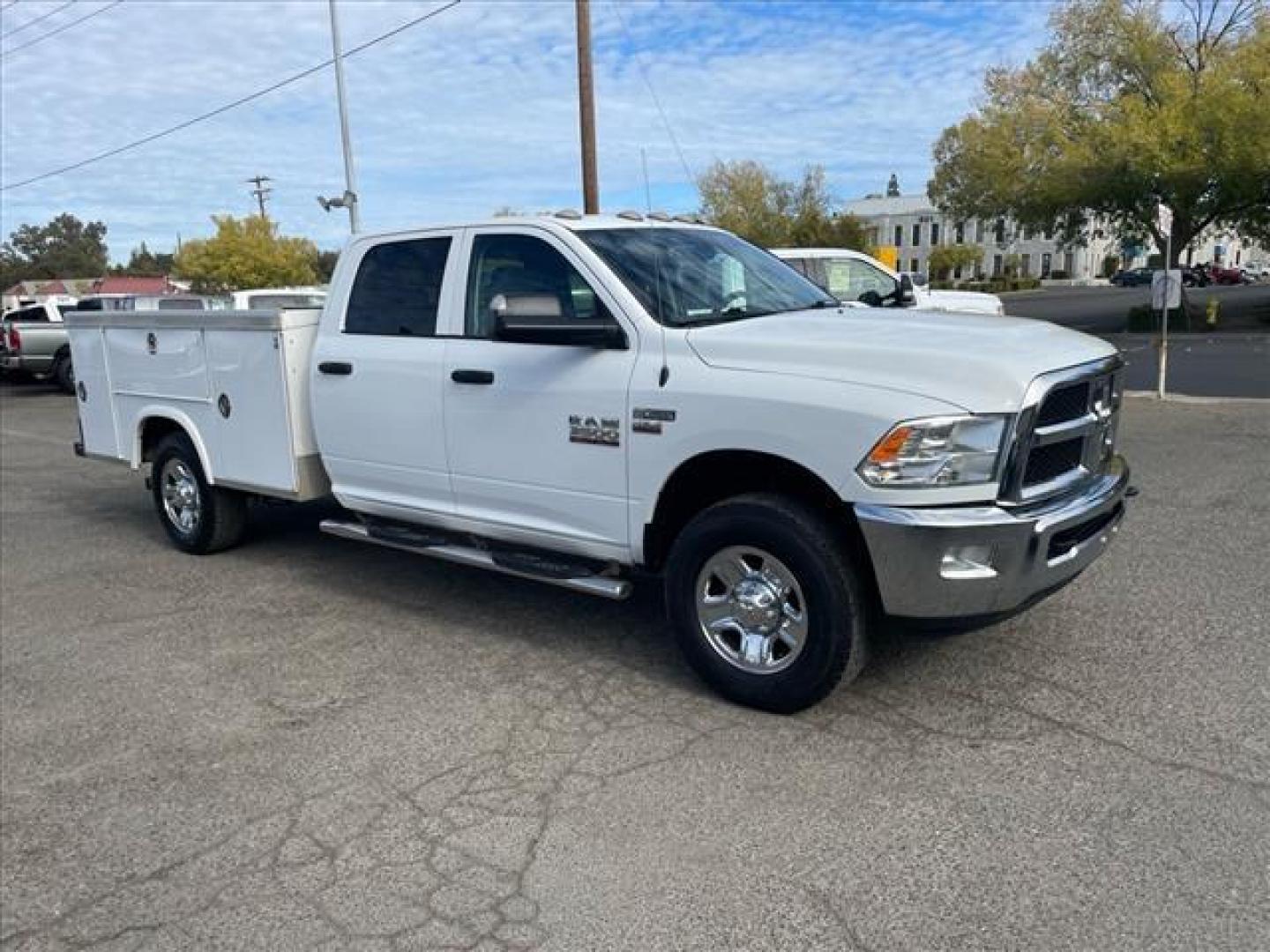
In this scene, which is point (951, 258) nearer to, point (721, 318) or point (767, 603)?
point (721, 318)

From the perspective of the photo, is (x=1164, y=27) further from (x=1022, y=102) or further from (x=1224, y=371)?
(x=1224, y=371)

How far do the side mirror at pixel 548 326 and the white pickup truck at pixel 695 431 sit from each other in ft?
0.04

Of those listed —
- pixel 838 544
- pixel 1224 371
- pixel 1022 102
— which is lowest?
pixel 1224 371

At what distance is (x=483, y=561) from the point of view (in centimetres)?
494

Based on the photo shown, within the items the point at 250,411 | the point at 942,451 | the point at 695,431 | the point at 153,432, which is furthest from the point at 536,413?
the point at 153,432

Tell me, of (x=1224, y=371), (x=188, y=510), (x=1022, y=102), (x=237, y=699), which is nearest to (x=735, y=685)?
(x=237, y=699)

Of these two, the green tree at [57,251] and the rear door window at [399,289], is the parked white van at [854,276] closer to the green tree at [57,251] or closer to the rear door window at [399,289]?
the rear door window at [399,289]

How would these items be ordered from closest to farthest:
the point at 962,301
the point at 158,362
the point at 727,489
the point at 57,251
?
Answer: the point at 727,489 < the point at 158,362 < the point at 962,301 < the point at 57,251

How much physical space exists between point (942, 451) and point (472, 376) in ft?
7.66

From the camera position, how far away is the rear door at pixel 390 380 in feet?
17.0

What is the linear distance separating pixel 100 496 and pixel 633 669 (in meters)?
7.26

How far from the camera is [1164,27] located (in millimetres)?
28125

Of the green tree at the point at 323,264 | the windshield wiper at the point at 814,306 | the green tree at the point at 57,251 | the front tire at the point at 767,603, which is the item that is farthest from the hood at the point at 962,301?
the green tree at the point at 57,251

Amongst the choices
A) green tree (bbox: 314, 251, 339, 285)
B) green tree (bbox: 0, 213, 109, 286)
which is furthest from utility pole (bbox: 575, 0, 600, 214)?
green tree (bbox: 0, 213, 109, 286)
